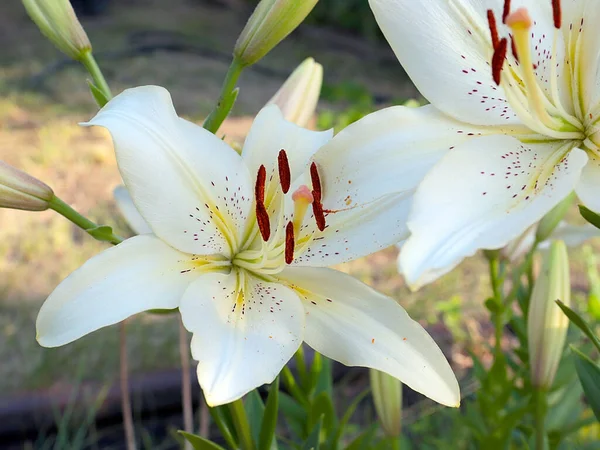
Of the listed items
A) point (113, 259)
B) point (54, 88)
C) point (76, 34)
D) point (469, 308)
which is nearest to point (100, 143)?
point (54, 88)

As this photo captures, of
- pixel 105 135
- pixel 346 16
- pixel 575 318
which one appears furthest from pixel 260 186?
pixel 346 16

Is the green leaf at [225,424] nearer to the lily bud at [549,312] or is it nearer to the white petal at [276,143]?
the white petal at [276,143]

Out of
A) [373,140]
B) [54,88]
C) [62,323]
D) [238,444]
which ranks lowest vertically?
[54,88]

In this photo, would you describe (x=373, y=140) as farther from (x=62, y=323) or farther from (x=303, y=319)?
(x=62, y=323)

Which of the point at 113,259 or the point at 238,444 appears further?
the point at 238,444

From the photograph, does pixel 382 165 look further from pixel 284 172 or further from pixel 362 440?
pixel 362 440

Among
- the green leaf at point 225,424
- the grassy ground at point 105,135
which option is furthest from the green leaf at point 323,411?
the grassy ground at point 105,135
